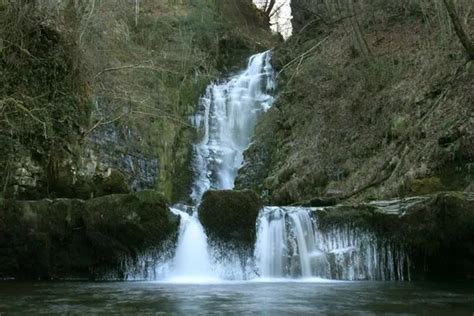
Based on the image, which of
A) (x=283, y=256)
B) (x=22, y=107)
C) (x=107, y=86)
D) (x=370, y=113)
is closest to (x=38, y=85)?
(x=22, y=107)

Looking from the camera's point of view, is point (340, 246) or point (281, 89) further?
point (281, 89)

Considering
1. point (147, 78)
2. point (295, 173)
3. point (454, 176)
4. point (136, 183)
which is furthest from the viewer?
point (147, 78)

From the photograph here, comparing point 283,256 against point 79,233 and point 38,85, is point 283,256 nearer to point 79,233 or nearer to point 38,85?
point 79,233

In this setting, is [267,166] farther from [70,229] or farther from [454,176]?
[70,229]

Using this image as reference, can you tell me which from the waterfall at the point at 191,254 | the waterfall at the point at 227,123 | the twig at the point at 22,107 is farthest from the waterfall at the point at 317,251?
the waterfall at the point at 227,123

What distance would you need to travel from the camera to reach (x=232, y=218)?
38.8 feet

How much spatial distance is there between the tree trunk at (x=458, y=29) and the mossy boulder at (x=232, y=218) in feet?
18.7

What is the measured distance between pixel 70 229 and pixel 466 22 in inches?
440

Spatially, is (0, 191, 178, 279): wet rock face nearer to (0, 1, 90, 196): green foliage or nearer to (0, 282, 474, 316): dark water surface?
(0, 282, 474, 316): dark water surface

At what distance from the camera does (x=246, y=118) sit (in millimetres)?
22422

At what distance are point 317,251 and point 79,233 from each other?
4.80 meters

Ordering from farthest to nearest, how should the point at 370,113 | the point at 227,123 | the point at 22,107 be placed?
1. the point at 227,123
2. the point at 370,113
3. the point at 22,107

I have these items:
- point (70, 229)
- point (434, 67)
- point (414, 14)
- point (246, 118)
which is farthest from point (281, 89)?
point (70, 229)

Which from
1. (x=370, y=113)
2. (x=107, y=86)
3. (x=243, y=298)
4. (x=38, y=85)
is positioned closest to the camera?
(x=243, y=298)
